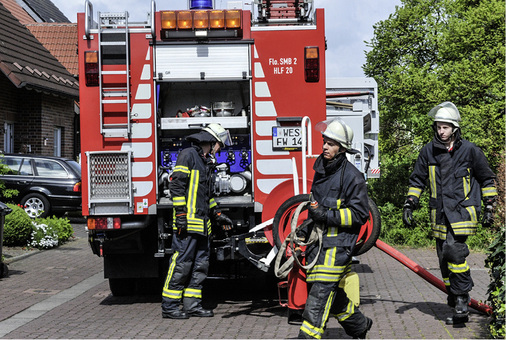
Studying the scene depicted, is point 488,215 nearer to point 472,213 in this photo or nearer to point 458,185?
point 472,213

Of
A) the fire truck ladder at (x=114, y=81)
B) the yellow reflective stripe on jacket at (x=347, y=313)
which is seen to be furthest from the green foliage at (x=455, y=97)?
the yellow reflective stripe on jacket at (x=347, y=313)

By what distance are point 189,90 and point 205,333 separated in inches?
123

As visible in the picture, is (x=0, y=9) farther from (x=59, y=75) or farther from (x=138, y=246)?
(x=138, y=246)

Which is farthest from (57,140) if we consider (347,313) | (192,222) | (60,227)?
(347,313)

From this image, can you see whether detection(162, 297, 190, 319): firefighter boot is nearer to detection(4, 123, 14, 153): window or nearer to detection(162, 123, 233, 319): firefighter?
detection(162, 123, 233, 319): firefighter

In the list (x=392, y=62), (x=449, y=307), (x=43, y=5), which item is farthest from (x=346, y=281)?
(x=43, y=5)

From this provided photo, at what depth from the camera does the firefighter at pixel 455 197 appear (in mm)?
7008

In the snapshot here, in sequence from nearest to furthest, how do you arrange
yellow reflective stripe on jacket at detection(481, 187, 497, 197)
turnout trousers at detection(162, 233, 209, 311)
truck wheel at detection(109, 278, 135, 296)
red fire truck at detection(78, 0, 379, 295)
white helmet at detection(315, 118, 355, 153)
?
white helmet at detection(315, 118, 355, 153), yellow reflective stripe on jacket at detection(481, 187, 497, 197), turnout trousers at detection(162, 233, 209, 311), red fire truck at detection(78, 0, 379, 295), truck wheel at detection(109, 278, 135, 296)

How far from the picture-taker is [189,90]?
8891 millimetres

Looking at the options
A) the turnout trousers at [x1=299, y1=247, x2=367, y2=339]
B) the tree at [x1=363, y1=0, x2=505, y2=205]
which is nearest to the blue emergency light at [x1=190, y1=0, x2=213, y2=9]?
the turnout trousers at [x1=299, y1=247, x2=367, y2=339]

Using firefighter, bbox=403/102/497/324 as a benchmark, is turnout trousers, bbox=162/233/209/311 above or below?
below

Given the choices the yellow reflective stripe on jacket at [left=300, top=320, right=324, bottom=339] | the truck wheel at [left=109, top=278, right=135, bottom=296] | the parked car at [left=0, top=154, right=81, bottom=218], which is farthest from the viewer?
the parked car at [left=0, top=154, right=81, bottom=218]

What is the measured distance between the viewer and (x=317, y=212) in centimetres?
563

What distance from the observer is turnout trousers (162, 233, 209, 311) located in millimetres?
7605
